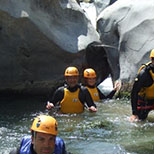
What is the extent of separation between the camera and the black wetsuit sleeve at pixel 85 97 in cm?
803

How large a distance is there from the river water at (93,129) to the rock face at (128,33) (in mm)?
1133

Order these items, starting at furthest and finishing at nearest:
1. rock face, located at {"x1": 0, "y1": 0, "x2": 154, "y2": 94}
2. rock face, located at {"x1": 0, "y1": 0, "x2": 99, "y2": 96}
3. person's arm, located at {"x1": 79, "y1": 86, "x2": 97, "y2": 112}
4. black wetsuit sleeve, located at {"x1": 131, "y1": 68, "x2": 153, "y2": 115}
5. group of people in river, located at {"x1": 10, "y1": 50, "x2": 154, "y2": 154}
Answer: rock face, located at {"x1": 0, "y1": 0, "x2": 154, "y2": 94}, rock face, located at {"x1": 0, "y1": 0, "x2": 99, "y2": 96}, person's arm, located at {"x1": 79, "y1": 86, "x2": 97, "y2": 112}, black wetsuit sleeve, located at {"x1": 131, "y1": 68, "x2": 153, "y2": 115}, group of people in river, located at {"x1": 10, "y1": 50, "x2": 154, "y2": 154}

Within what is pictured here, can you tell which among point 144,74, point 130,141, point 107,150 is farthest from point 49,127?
point 144,74

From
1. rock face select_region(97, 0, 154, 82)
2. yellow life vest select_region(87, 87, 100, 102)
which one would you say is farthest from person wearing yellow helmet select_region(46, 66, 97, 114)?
rock face select_region(97, 0, 154, 82)

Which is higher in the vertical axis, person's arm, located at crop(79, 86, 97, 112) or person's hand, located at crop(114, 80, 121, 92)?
person's arm, located at crop(79, 86, 97, 112)

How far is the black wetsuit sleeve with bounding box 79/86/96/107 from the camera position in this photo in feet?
26.3

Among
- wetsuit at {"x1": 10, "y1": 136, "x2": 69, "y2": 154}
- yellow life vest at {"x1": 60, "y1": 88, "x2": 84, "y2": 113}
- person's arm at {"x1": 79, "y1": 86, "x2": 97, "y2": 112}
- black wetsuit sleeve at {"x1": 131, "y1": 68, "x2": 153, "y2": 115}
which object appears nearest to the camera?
wetsuit at {"x1": 10, "y1": 136, "x2": 69, "y2": 154}

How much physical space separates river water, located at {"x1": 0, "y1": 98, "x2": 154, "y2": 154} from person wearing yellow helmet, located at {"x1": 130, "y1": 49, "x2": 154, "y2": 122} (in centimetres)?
20

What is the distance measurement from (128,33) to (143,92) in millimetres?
3453

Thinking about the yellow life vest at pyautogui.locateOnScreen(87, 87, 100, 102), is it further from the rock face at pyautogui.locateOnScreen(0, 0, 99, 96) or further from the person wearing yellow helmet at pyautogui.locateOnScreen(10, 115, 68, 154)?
the person wearing yellow helmet at pyautogui.locateOnScreen(10, 115, 68, 154)

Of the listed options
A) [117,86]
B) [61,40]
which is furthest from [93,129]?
[61,40]

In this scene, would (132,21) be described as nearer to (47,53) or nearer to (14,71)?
(47,53)

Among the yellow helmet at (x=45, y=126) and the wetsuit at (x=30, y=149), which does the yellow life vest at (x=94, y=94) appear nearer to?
the wetsuit at (x=30, y=149)

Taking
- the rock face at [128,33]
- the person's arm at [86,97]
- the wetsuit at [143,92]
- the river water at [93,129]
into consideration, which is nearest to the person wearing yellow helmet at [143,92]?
the wetsuit at [143,92]
